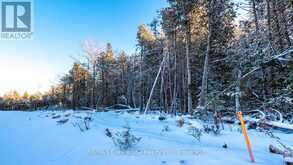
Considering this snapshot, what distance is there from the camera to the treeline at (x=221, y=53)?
8203 mm

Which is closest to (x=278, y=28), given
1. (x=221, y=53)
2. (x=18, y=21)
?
(x=221, y=53)

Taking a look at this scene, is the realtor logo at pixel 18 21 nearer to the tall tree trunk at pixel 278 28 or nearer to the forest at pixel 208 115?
the forest at pixel 208 115

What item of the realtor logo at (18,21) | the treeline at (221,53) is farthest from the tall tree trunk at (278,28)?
the realtor logo at (18,21)

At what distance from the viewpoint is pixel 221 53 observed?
13039 millimetres

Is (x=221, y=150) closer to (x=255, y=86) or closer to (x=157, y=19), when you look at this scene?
(x=255, y=86)

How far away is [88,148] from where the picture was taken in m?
5.02

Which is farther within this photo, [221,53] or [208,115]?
[221,53]

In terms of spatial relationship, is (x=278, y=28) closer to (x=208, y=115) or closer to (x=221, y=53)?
(x=221, y=53)

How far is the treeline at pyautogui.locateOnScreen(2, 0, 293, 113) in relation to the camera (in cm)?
820

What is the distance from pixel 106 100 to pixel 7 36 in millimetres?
23455

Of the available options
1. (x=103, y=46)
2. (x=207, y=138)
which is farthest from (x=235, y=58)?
Result: (x=103, y=46)

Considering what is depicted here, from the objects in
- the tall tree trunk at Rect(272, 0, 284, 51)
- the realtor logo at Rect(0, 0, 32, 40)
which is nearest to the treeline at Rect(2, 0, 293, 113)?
the tall tree trunk at Rect(272, 0, 284, 51)

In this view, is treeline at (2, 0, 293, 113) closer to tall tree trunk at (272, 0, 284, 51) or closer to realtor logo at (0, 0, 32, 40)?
tall tree trunk at (272, 0, 284, 51)

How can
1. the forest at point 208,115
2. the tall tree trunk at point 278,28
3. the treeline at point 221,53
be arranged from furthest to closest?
1. the tall tree trunk at point 278,28
2. the treeline at point 221,53
3. the forest at point 208,115
